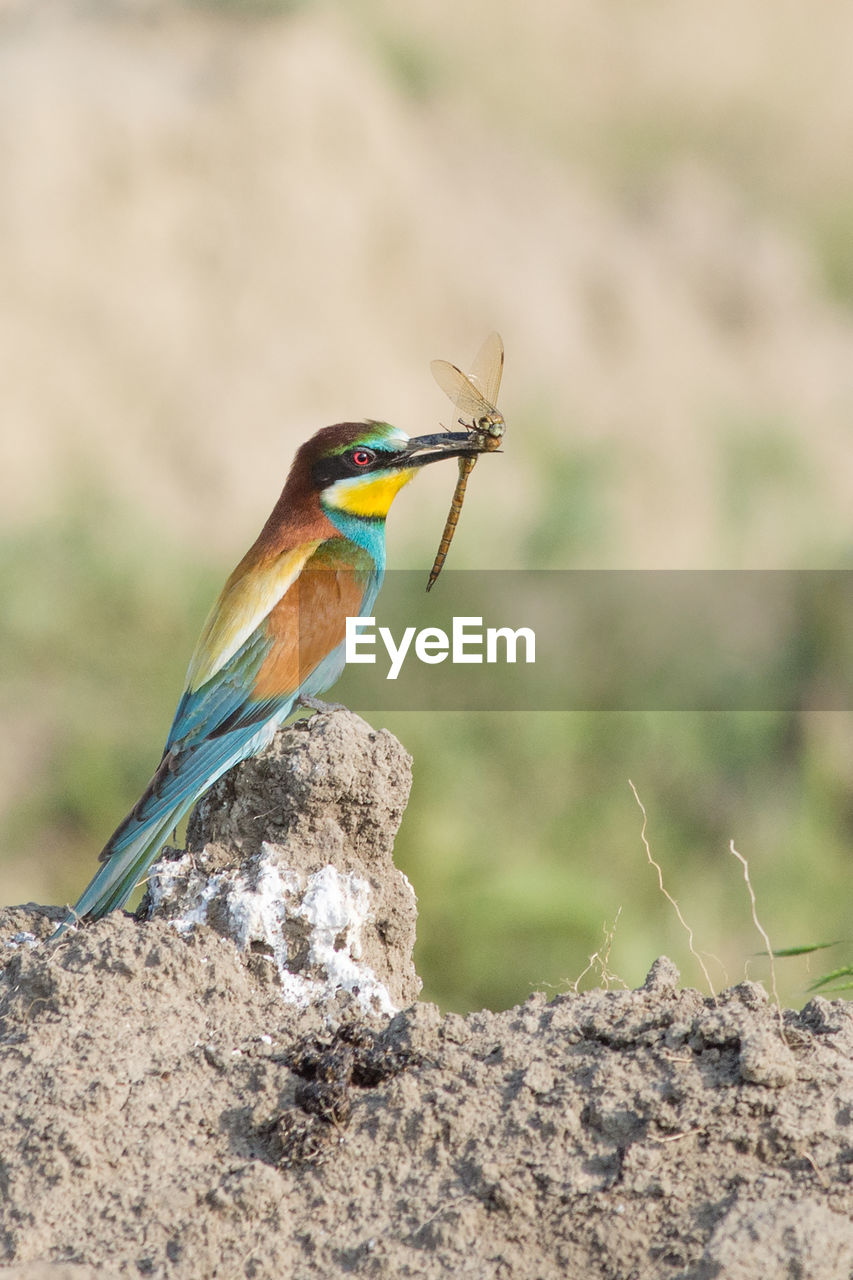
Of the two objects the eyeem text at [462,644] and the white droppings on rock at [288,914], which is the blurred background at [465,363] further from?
the white droppings on rock at [288,914]

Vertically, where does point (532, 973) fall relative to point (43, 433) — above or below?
below

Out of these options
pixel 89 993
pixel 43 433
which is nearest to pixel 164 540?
pixel 43 433

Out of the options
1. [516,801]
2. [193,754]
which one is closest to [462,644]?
[516,801]

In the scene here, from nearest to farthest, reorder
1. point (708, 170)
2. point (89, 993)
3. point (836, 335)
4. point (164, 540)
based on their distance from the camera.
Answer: point (89, 993)
point (164, 540)
point (836, 335)
point (708, 170)

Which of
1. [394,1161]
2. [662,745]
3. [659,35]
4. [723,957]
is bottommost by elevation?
[394,1161]

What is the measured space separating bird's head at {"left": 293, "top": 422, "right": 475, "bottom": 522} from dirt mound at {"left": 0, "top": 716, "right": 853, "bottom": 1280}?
4.76ft

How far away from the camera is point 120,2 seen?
1188 cm

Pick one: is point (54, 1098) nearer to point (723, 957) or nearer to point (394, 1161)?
point (394, 1161)

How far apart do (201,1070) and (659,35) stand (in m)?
12.5

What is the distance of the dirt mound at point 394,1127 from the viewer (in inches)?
73.8

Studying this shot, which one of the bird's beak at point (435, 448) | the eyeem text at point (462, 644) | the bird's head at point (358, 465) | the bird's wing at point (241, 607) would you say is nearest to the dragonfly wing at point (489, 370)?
the bird's beak at point (435, 448)

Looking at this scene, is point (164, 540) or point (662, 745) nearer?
point (662, 745)

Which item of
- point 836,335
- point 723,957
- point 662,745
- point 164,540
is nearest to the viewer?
point 723,957

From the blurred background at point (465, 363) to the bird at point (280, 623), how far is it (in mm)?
1338
